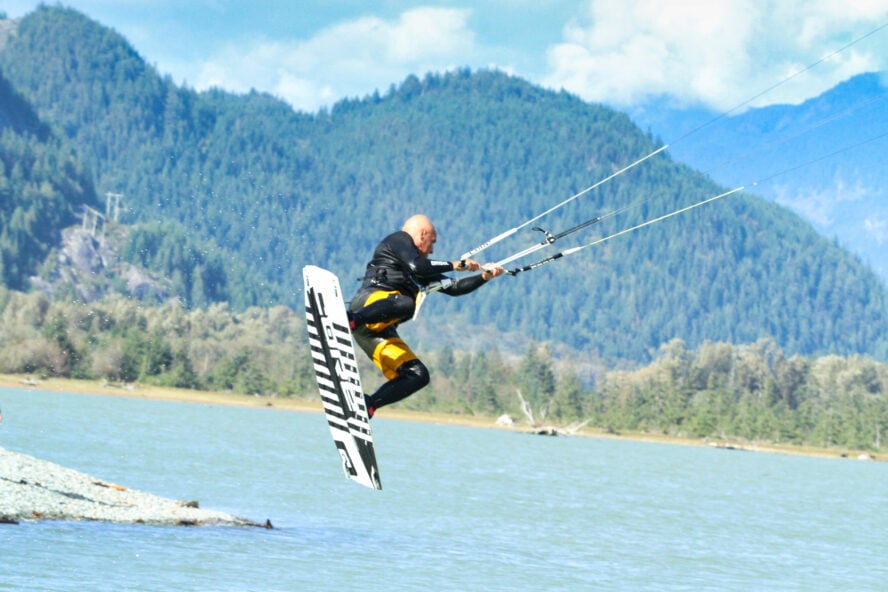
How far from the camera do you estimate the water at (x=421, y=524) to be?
27.8 meters

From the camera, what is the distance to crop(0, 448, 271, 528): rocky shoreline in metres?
29.9

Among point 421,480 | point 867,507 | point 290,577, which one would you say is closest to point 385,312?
point 290,577

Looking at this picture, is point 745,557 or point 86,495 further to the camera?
point 745,557

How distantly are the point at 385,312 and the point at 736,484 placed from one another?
7027 centimetres

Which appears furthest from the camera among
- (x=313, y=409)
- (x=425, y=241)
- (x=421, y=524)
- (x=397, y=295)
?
(x=313, y=409)

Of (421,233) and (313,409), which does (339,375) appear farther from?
(313,409)

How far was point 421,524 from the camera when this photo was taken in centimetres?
4066

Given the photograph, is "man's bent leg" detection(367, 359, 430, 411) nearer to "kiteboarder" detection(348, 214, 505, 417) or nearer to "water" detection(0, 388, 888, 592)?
"kiteboarder" detection(348, 214, 505, 417)

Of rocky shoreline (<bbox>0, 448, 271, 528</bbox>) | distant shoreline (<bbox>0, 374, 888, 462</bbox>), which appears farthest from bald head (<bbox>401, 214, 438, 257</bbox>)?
distant shoreline (<bbox>0, 374, 888, 462</bbox>)

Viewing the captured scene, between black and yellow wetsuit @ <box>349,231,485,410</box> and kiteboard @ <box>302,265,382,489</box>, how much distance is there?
20cm

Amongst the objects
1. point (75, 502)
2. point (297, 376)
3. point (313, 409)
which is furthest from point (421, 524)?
point (297, 376)

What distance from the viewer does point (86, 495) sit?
3266 centimetres

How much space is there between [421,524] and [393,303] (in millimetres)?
25835

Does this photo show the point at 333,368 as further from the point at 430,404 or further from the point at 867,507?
the point at 430,404
